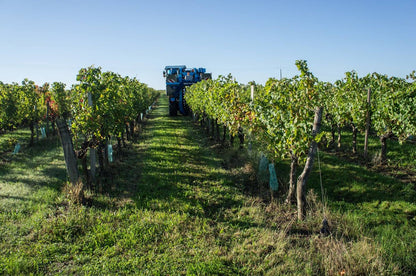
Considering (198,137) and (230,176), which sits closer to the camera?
(230,176)

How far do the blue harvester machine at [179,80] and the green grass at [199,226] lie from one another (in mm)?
13397

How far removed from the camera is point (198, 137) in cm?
1346

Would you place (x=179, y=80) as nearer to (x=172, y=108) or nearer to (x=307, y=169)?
A: (x=172, y=108)

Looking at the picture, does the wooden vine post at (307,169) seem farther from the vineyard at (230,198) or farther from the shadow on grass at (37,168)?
the shadow on grass at (37,168)

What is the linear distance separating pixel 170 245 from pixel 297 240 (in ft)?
6.64

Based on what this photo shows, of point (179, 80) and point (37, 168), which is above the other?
point (179, 80)

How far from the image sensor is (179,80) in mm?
20328

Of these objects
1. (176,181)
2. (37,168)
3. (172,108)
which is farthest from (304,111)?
(172,108)

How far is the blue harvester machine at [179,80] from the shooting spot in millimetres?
20250

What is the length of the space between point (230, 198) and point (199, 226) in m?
1.41

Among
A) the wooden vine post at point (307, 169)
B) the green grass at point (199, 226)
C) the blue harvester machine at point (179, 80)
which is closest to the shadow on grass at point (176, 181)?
the green grass at point (199, 226)

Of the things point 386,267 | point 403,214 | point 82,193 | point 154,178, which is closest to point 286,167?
point 403,214

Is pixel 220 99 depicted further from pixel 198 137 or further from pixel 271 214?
pixel 271 214

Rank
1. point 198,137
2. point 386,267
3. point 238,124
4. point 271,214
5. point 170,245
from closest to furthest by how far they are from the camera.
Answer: point 386,267, point 170,245, point 271,214, point 238,124, point 198,137
